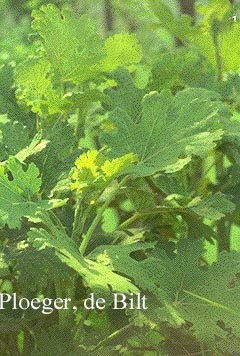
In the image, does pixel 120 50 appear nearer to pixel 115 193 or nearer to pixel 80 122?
pixel 80 122

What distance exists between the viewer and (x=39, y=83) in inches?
40.3

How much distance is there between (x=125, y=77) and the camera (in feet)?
3.60

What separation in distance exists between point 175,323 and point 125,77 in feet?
1.23

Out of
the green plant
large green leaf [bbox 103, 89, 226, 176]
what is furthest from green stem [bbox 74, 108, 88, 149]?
large green leaf [bbox 103, 89, 226, 176]

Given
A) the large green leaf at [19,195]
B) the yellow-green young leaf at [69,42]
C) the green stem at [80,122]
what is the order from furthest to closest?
the green stem at [80,122], the yellow-green young leaf at [69,42], the large green leaf at [19,195]

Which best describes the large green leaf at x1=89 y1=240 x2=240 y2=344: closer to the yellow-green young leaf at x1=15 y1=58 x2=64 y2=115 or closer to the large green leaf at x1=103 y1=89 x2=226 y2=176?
the large green leaf at x1=103 y1=89 x2=226 y2=176

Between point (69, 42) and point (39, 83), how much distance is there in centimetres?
6

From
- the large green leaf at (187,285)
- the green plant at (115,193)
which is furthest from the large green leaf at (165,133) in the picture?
the large green leaf at (187,285)

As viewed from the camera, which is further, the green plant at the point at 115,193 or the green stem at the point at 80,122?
the green stem at the point at 80,122

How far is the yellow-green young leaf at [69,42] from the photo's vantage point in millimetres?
988

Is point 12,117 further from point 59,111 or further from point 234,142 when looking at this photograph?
point 234,142

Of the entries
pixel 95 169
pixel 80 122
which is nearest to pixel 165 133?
pixel 95 169

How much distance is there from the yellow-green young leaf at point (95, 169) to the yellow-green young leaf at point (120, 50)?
0.28 meters

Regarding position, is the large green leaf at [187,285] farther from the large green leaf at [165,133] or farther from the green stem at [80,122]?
the green stem at [80,122]
